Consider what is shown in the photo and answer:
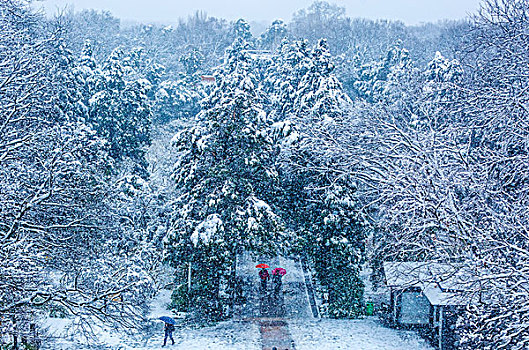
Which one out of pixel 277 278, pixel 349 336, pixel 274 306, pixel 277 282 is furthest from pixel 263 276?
pixel 349 336

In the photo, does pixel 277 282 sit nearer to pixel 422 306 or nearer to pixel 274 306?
pixel 274 306

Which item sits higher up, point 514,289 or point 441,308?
point 514,289

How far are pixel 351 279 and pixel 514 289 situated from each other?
10751 millimetres

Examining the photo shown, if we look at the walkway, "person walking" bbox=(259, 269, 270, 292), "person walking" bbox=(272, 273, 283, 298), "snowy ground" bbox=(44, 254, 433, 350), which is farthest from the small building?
"person walking" bbox=(259, 269, 270, 292)

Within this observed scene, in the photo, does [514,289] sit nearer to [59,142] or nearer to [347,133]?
[347,133]

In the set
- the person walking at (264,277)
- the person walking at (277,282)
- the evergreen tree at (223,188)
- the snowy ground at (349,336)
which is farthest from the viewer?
the person walking at (264,277)

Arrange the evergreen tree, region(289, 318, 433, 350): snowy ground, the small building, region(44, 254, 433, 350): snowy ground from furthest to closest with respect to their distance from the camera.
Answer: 1. the evergreen tree
2. region(289, 318, 433, 350): snowy ground
3. region(44, 254, 433, 350): snowy ground
4. the small building

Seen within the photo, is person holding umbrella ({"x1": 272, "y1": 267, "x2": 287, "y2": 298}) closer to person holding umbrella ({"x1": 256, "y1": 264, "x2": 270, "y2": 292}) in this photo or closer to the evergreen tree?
person holding umbrella ({"x1": 256, "y1": 264, "x2": 270, "y2": 292})

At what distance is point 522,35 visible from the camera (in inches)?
712

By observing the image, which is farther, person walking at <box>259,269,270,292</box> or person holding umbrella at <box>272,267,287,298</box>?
person walking at <box>259,269,270,292</box>

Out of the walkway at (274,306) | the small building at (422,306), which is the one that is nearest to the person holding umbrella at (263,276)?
the walkway at (274,306)

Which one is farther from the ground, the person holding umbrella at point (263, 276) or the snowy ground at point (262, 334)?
the person holding umbrella at point (263, 276)

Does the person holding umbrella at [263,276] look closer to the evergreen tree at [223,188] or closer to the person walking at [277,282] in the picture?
the person walking at [277,282]

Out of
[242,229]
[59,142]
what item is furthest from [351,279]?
[59,142]
